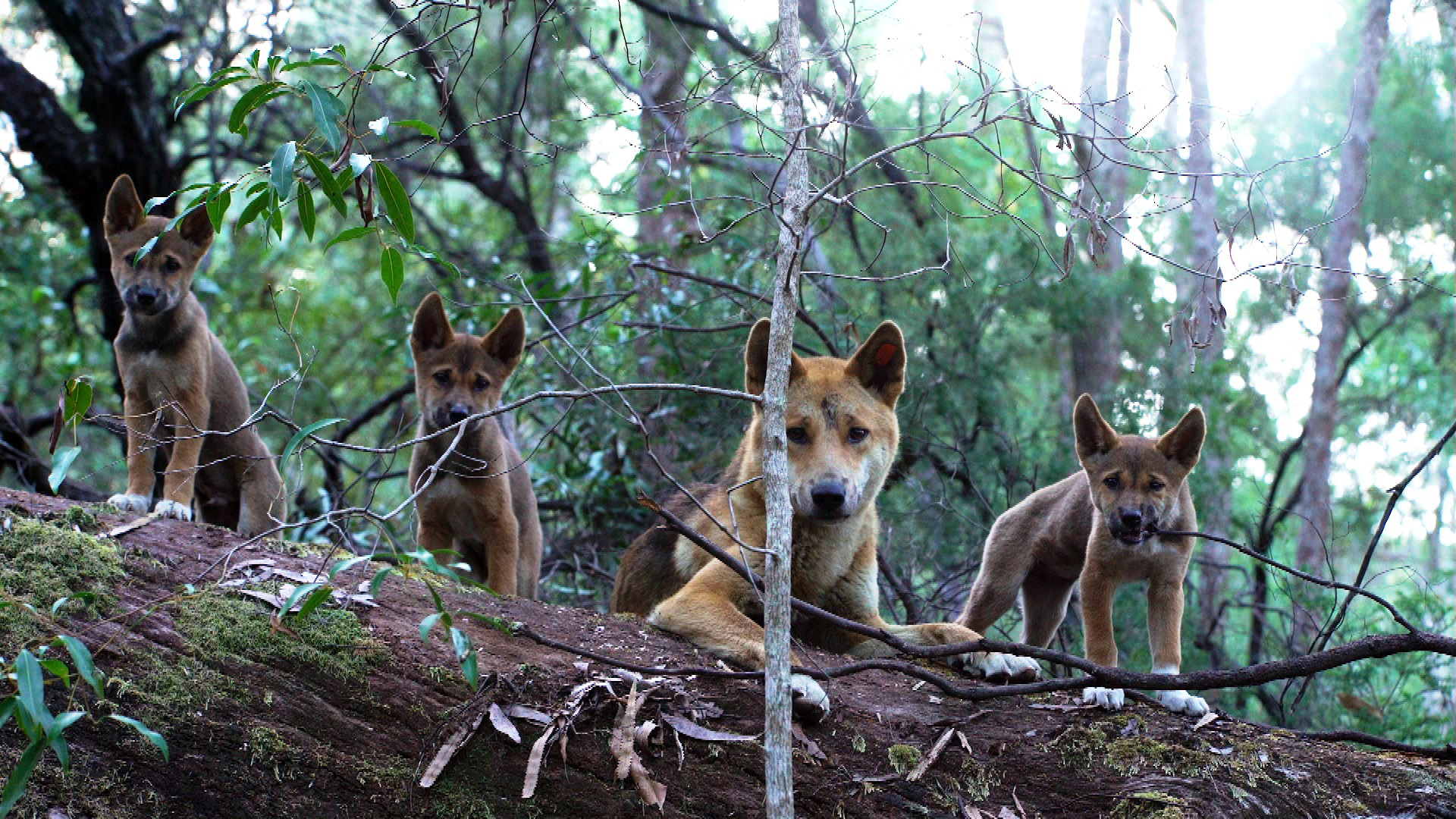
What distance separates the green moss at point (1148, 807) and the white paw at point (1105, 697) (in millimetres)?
693

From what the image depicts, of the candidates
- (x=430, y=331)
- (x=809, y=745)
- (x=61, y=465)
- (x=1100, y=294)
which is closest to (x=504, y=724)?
(x=809, y=745)

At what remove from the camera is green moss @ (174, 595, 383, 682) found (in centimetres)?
376

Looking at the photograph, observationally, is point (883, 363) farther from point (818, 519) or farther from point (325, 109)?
point (325, 109)

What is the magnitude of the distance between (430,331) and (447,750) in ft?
14.7

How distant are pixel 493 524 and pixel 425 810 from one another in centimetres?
371

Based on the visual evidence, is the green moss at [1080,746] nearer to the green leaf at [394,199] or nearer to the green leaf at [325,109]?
the green leaf at [394,199]

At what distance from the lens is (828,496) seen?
482cm

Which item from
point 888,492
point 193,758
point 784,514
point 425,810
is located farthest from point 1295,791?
point 888,492

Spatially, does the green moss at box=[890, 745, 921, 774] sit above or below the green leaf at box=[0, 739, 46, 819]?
above

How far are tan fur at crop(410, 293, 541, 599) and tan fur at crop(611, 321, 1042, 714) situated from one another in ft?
5.36

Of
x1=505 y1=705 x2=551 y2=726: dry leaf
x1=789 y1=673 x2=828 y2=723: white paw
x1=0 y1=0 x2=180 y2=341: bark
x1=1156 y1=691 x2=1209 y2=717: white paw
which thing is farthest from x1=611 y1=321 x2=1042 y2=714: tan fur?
x1=0 y1=0 x2=180 y2=341: bark

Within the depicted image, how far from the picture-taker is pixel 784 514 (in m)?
3.55

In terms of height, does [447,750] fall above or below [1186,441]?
below

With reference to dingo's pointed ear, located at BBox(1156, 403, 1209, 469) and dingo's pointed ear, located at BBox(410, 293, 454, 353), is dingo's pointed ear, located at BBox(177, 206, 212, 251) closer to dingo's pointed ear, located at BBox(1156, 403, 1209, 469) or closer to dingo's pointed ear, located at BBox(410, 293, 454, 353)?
dingo's pointed ear, located at BBox(410, 293, 454, 353)
